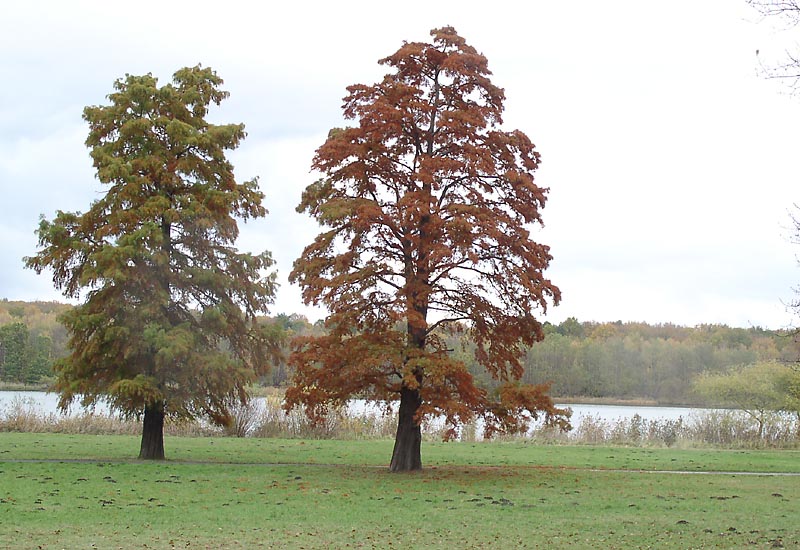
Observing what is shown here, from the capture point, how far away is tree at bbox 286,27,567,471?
18047mm

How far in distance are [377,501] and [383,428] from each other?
17.0m

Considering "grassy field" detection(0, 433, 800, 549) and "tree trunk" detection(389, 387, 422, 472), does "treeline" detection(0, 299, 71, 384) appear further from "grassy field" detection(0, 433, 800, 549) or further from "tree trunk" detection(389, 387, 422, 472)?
"tree trunk" detection(389, 387, 422, 472)

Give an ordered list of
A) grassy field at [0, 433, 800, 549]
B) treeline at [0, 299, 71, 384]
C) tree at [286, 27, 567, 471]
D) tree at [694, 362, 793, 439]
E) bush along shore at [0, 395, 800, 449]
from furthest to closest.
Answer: treeline at [0, 299, 71, 384]
tree at [694, 362, 793, 439]
bush along shore at [0, 395, 800, 449]
tree at [286, 27, 567, 471]
grassy field at [0, 433, 800, 549]

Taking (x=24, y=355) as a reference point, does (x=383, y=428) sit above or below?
below

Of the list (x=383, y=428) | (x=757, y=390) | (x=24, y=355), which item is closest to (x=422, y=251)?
(x=383, y=428)

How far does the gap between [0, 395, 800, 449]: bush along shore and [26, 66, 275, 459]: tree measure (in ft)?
29.1

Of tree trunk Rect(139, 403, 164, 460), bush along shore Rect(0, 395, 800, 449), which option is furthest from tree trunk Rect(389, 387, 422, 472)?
bush along shore Rect(0, 395, 800, 449)

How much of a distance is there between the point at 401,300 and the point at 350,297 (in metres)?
1.30

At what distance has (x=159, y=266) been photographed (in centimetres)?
2094

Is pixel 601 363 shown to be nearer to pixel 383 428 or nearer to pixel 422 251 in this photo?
pixel 383 428

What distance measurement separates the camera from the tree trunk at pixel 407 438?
19312 mm

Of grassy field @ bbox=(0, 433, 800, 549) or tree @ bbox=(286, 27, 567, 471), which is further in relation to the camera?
tree @ bbox=(286, 27, 567, 471)

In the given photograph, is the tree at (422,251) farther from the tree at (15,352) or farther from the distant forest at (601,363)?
the tree at (15,352)

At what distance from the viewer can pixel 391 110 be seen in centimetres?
1852
